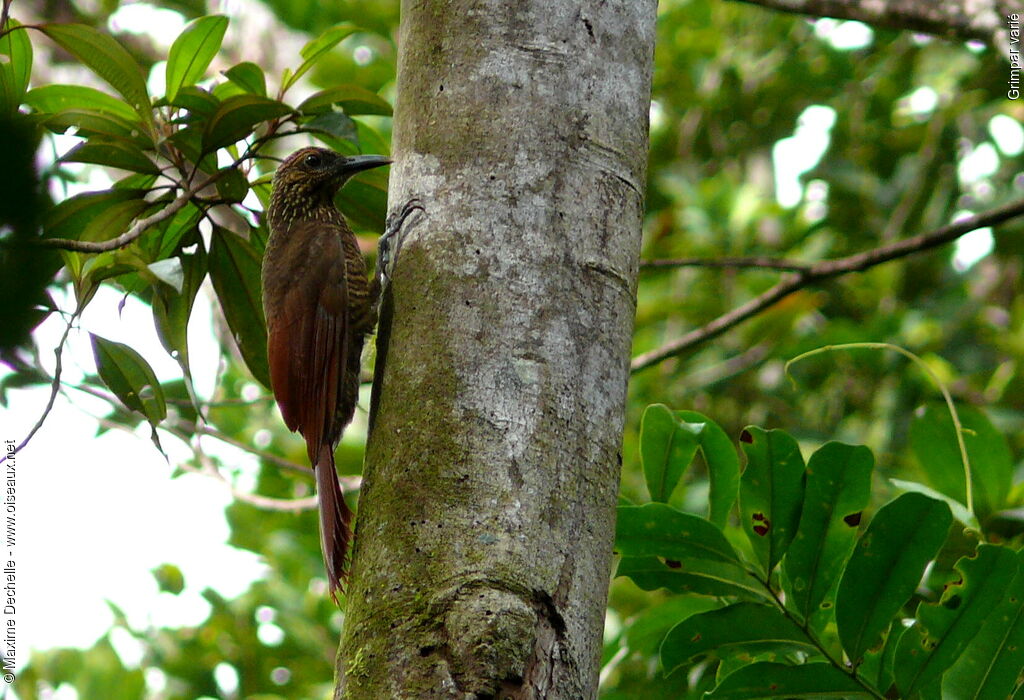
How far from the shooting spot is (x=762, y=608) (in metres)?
1.81

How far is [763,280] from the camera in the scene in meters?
4.73

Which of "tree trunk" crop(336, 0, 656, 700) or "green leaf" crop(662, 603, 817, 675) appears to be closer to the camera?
"tree trunk" crop(336, 0, 656, 700)

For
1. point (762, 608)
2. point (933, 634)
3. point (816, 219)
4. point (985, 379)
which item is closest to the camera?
point (933, 634)

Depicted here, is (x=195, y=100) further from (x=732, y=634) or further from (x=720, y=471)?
(x=732, y=634)

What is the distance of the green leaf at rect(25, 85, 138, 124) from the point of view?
237 cm

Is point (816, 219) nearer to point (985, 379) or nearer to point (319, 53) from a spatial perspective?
point (985, 379)

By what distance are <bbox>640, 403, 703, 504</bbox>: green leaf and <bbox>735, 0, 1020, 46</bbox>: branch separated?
1.63 meters

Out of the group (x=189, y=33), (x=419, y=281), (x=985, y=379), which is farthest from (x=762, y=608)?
(x=985, y=379)

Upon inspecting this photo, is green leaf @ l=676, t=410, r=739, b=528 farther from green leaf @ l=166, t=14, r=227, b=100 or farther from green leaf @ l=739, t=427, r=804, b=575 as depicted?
green leaf @ l=166, t=14, r=227, b=100

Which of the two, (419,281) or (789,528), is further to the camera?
(789,528)

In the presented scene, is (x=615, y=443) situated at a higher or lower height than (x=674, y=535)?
higher

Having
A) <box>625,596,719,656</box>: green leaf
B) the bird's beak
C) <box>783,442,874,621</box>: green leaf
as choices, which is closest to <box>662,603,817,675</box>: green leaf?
<box>783,442,874,621</box>: green leaf

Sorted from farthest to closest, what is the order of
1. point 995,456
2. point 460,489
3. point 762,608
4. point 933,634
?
point 995,456
point 762,608
point 933,634
point 460,489

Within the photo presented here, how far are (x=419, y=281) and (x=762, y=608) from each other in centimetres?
79
